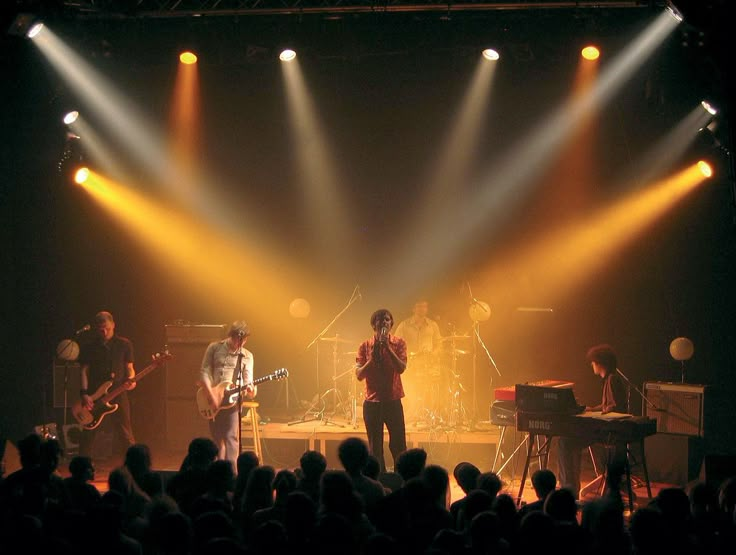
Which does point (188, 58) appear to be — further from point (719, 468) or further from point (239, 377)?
point (719, 468)

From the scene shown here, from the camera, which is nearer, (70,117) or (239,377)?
(239,377)

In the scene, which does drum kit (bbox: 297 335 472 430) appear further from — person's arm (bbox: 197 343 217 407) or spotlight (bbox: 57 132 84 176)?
spotlight (bbox: 57 132 84 176)

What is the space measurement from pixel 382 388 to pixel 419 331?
3.80 m

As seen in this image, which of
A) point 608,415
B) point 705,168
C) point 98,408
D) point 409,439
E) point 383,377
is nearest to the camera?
point 608,415

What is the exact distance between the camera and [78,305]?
13.2 meters

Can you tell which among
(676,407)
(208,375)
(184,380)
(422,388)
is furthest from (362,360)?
(676,407)

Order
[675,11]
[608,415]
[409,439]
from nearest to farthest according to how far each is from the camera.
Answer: [608,415] → [675,11] → [409,439]

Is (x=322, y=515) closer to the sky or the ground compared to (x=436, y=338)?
closer to the ground

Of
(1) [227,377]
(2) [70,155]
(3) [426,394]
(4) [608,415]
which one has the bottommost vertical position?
Result: (4) [608,415]

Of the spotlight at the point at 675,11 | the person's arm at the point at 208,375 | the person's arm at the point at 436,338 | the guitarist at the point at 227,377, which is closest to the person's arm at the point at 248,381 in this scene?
the guitarist at the point at 227,377

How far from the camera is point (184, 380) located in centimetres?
1219

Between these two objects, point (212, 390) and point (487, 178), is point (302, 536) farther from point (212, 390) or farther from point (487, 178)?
point (487, 178)

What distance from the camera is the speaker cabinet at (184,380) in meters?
12.1

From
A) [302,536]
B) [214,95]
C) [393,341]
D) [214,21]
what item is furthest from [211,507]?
[214,95]
